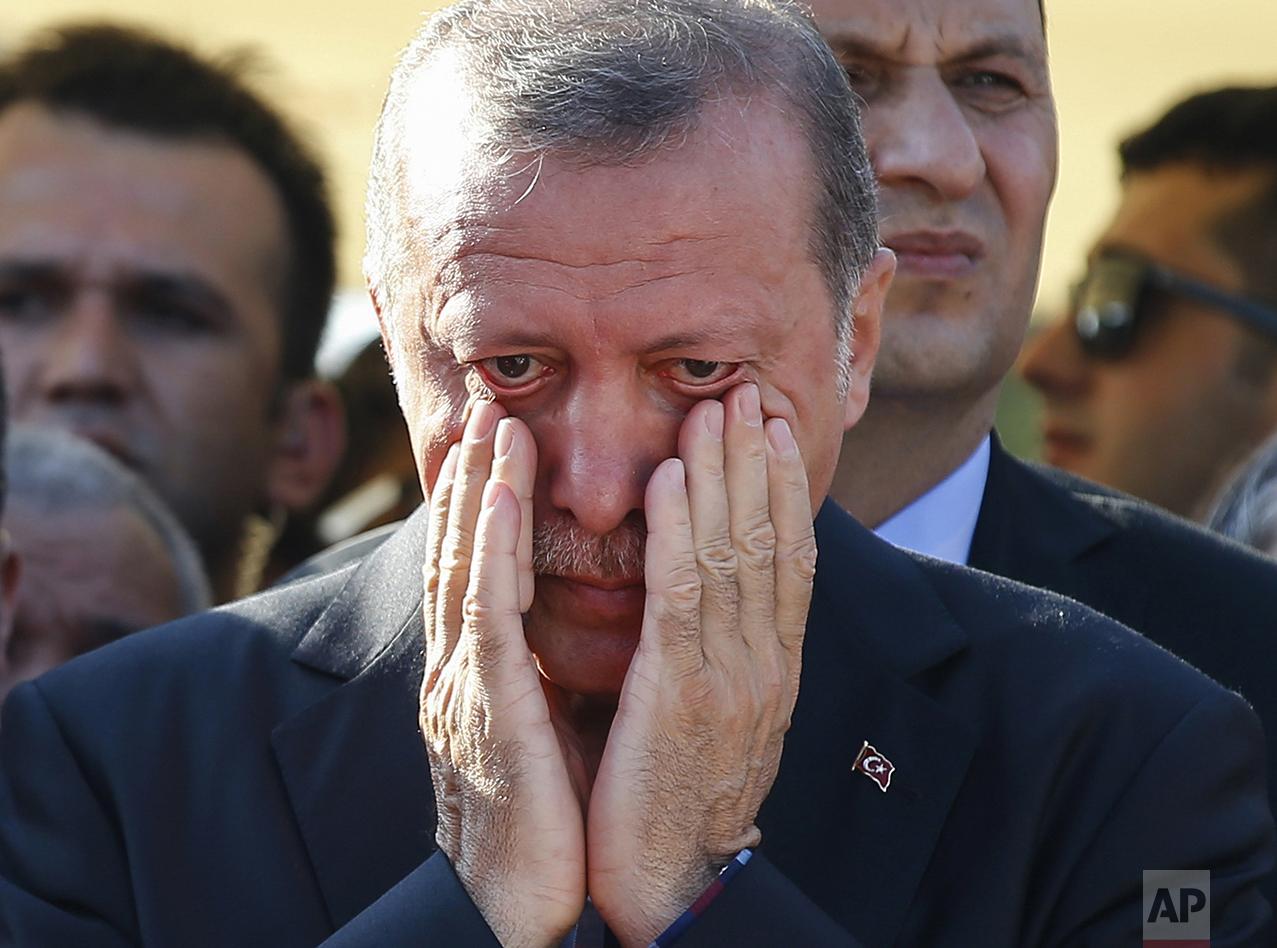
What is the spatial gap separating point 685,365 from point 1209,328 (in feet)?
10.3

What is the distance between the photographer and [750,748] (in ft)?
6.99

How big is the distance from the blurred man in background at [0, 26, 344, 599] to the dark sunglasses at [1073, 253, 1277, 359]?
220cm

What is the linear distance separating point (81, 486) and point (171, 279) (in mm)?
822

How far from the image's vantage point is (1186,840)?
85.9 inches

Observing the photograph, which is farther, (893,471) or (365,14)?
(365,14)

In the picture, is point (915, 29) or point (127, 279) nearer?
point (915, 29)

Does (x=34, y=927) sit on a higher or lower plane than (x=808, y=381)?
lower

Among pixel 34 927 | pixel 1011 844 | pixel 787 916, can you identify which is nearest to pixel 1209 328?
pixel 1011 844

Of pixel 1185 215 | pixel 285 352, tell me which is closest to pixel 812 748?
pixel 285 352

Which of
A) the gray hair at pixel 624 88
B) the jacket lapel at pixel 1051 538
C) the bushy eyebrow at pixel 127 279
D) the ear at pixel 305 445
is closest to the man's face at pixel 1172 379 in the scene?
the jacket lapel at pixel 1051 538

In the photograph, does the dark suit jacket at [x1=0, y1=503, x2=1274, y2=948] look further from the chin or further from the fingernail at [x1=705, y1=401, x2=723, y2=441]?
the fingernail at [x1=705, y1=401, x2=723, y2=441]

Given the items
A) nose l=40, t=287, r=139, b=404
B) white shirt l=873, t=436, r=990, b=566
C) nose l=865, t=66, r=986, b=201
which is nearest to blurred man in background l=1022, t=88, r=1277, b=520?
white shirt l=873, t=436, r=990, b=566

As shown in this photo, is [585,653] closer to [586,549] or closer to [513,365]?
[586,549]

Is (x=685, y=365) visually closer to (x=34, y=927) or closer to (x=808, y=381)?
(x=808, y=381)
